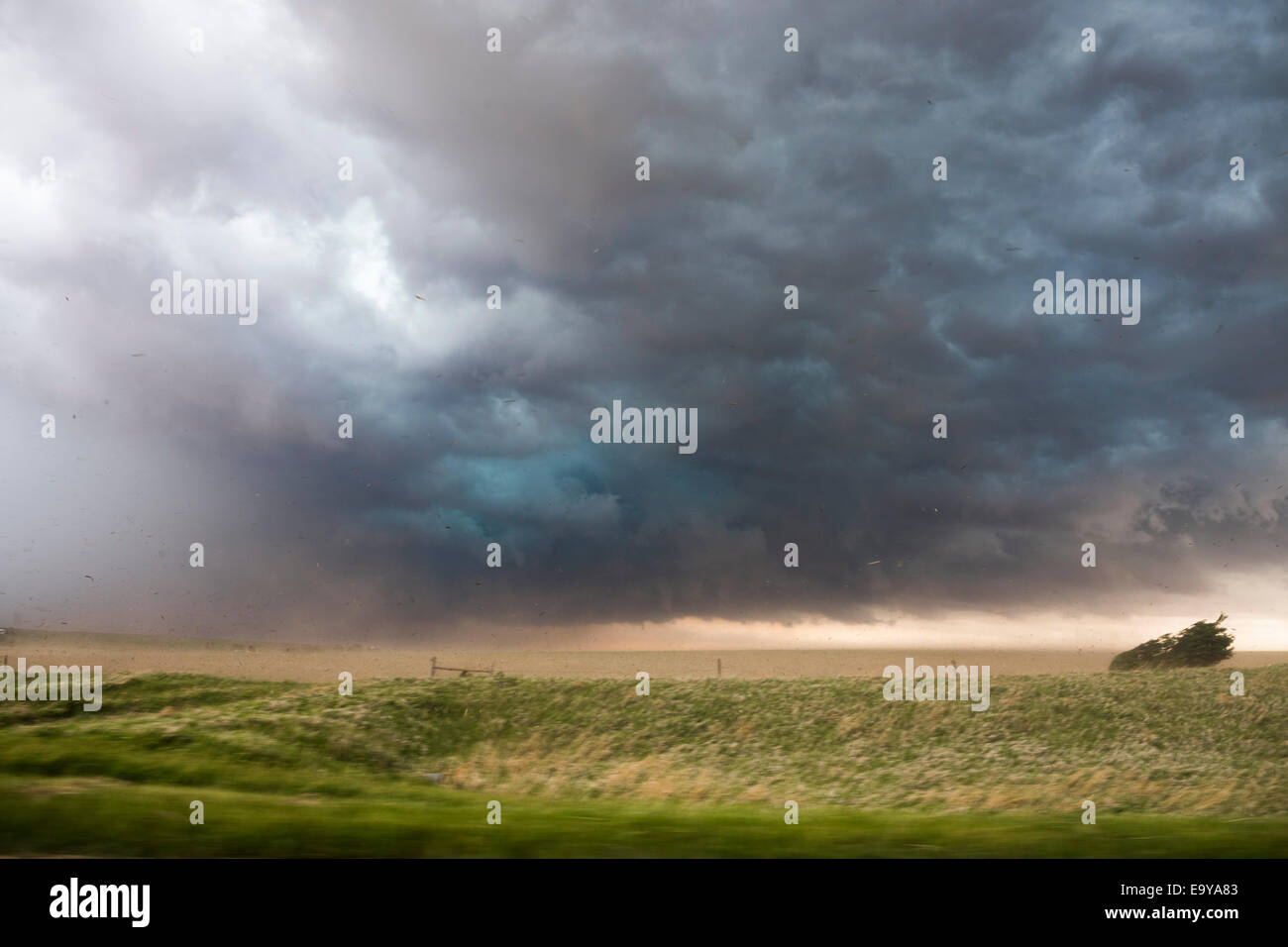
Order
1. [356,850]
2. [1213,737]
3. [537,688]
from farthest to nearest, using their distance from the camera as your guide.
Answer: [537,688]
[1213,737]
[356,850]

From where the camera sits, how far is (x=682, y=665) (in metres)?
30.6

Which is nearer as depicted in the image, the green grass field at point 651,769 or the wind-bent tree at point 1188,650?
the green grass field at point 651,769

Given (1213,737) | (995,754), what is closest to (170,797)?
(995,754)

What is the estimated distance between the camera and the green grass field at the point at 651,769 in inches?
390

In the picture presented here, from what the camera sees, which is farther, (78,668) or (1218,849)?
(78,668)

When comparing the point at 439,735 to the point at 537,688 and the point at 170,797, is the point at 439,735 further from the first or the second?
the point at 170,797

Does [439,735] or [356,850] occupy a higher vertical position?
[356,850]

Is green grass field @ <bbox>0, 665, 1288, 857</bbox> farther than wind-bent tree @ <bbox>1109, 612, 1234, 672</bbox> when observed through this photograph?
No

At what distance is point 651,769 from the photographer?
21.3 meters

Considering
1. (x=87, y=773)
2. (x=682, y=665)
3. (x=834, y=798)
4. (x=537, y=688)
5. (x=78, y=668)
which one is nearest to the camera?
(x=87, y=773)

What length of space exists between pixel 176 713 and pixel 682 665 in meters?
15.8

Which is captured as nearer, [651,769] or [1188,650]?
[651,769]

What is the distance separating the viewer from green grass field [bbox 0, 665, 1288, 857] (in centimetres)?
991

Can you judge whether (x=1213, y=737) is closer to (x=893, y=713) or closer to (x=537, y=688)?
(x=893, y=713)
